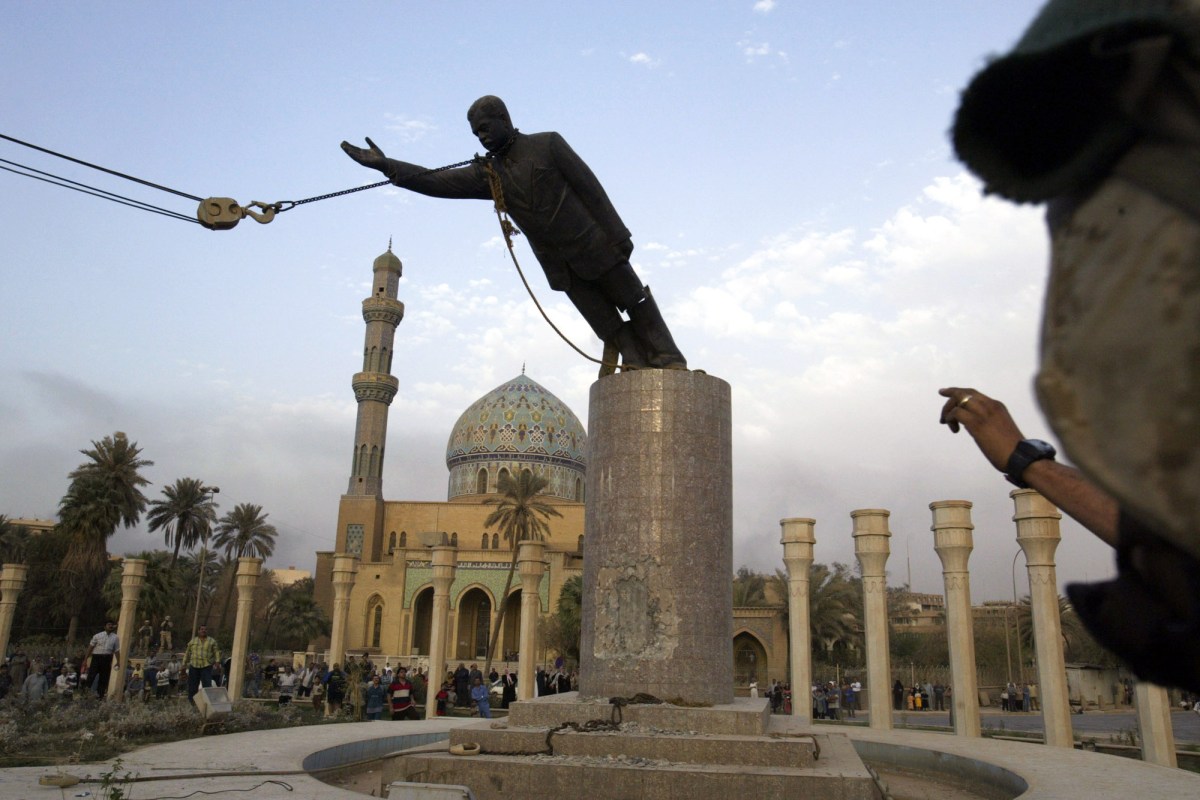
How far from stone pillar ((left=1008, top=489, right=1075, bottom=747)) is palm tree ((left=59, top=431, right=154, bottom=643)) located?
103 ft

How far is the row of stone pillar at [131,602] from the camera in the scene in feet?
66.6

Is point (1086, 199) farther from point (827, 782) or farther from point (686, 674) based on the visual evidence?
point (686, 674)

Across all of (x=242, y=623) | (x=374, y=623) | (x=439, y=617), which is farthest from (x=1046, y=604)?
(x=374, y=623)

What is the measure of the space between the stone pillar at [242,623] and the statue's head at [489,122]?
17.4 m

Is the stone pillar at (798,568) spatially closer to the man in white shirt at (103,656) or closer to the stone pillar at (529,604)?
the stone pillar at (529,604)

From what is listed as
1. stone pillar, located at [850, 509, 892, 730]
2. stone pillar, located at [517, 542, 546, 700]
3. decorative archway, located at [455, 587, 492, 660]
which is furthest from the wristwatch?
decorative archway, located at [455, 587, 492, 660]

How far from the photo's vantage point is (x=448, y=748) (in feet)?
20.6

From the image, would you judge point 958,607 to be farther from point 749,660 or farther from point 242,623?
point 749,660

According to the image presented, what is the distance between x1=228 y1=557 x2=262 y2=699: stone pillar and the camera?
20.3 meters

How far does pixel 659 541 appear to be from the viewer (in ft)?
21.7

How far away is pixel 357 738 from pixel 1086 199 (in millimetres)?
9704

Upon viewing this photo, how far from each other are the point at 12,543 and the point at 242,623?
90.2 ft

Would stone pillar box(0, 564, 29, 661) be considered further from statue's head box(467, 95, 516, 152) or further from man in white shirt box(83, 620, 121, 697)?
statue's head box(467, 95, 516, 152)

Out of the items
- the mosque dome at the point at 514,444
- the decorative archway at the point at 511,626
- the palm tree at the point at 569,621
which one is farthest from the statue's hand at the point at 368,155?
the mosque dome at the point at 514,444
